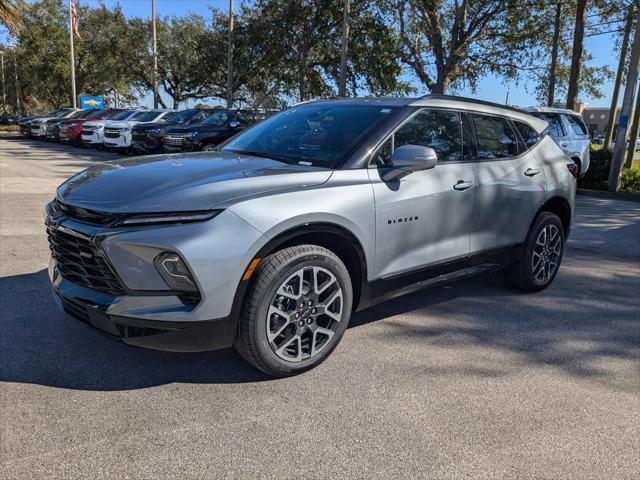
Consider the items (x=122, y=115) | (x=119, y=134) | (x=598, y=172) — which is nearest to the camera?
(x=598, y=172)

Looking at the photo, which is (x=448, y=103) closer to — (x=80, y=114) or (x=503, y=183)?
(x=503, y=183)

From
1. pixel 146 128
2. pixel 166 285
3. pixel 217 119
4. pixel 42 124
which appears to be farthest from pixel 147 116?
pixel 166 285

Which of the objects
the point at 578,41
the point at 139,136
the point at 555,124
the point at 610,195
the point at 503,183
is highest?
the point at 578,41

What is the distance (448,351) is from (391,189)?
124 centimetres

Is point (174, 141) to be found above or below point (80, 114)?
below

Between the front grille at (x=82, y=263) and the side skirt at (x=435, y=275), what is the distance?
160 centimetres

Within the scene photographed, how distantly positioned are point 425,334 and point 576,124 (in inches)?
425

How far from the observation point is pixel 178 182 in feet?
10.1

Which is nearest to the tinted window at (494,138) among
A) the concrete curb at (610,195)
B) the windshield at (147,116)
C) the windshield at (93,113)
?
the concrete curb at (610,195)

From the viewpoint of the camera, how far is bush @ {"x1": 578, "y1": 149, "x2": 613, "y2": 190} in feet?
46.9

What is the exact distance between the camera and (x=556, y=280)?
577 cm

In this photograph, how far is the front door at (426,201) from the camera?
11.9 feet

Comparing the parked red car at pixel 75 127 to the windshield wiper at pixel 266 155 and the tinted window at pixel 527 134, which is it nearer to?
the windshield wiper at pixel 266 155

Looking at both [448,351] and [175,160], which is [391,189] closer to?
[448,351]
